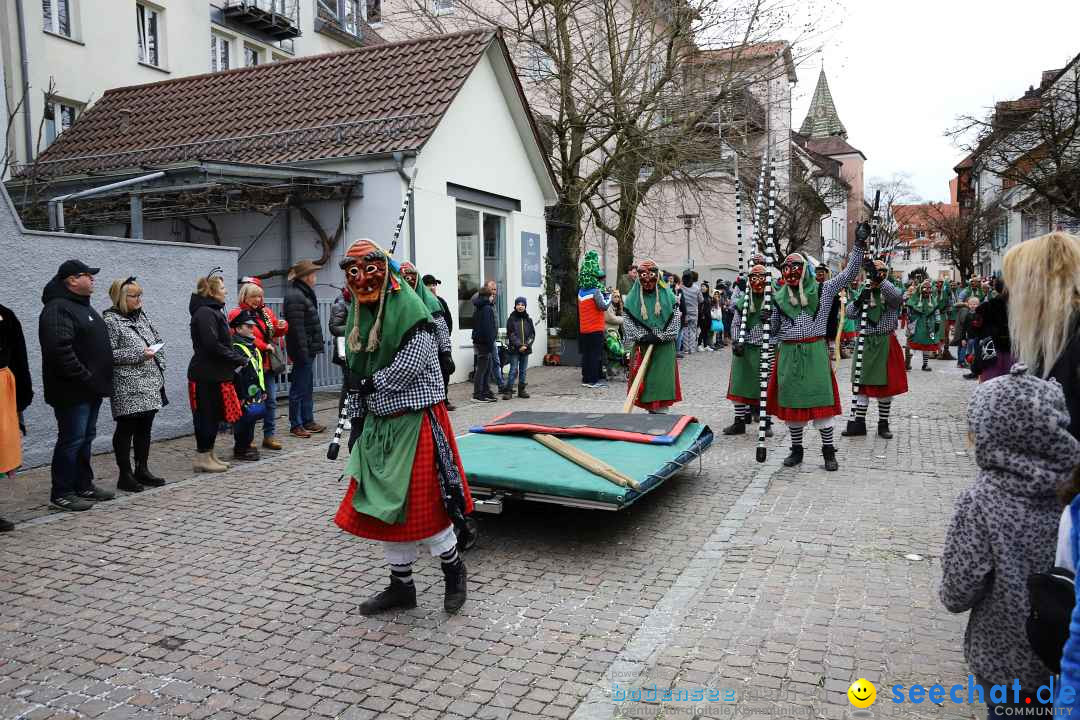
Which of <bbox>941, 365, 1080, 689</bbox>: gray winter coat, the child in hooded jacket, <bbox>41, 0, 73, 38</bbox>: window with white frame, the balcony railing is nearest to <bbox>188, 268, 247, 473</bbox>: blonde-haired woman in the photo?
the child in hooded jacket

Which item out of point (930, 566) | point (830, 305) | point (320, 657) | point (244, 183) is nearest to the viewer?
point (320, 657)

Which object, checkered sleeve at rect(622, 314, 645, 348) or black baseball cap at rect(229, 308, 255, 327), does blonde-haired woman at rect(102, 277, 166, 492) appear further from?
checkered sleeve at rect(622, 314, 645, 348)

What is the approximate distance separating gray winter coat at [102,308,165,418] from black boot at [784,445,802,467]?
19.1 feet

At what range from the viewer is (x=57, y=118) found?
18188 mm

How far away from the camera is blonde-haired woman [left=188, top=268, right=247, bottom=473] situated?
7.65 meters

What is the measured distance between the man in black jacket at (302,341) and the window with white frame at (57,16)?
12598mm

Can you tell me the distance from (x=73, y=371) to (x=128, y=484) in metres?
1.27

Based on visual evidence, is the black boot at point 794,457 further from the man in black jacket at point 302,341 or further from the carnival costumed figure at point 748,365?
the man in black jacket at point 302,341

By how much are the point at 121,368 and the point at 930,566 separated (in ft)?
21.2

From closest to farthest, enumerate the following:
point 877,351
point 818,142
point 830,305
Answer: point 830,305, point 877,351, point 818,142

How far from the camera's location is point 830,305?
781 centimetres

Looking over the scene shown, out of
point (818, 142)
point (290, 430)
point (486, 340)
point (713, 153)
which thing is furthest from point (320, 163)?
point (818, 142)

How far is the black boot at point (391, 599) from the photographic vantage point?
4.40 meters

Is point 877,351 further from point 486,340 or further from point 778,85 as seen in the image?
point 778,85
